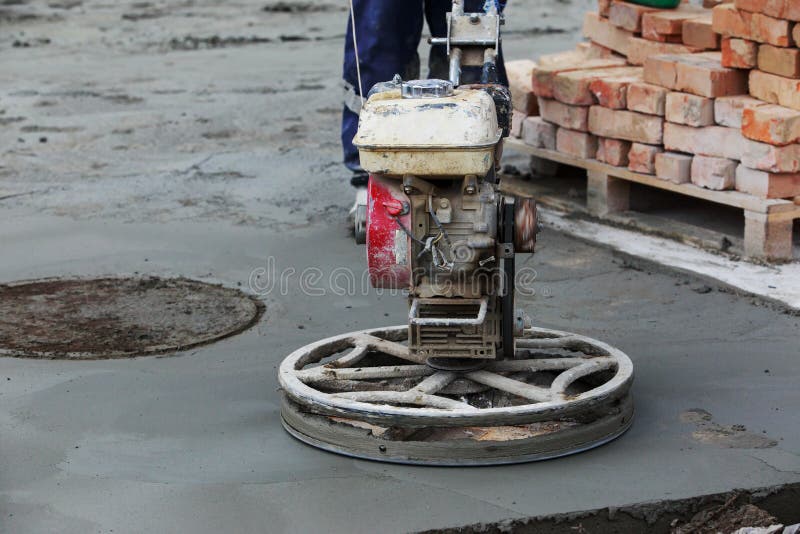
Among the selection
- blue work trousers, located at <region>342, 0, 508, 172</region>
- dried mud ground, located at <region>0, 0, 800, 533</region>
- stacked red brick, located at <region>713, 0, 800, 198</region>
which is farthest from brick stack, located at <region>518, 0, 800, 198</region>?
blue work trousers, located at <region>342, 0, 508, 172</region>

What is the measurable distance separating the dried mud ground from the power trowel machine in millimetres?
90

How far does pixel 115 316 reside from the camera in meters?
4.86

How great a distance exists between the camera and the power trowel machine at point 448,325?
11.2 feet

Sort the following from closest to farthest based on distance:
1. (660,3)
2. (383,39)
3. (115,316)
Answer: (115,316) → (383,39) → (660,3)

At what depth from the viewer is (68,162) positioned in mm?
7273

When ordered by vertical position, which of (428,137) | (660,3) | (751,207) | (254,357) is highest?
(660,3)

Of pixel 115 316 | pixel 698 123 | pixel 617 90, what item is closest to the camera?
pixel 115 316

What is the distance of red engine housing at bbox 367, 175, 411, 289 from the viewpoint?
3.53 meters

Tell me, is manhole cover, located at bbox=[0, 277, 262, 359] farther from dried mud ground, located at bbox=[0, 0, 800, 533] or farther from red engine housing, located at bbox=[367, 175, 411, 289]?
red engine housing, located at bbox=[367, 175, 411, 289]

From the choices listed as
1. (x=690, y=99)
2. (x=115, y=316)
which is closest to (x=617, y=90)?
(x=690, y=99)

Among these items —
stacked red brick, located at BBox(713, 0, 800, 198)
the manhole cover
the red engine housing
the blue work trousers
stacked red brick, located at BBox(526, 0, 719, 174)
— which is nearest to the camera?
the red engine housing

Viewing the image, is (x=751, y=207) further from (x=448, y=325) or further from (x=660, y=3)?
(x=448, y=325)

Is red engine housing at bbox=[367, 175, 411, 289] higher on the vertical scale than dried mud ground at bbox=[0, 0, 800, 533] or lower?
higher

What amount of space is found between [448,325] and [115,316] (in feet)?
5.93
